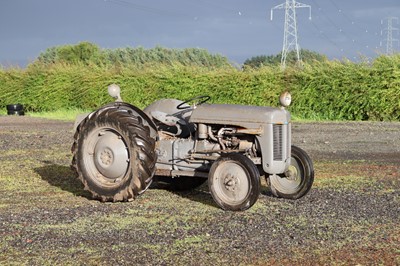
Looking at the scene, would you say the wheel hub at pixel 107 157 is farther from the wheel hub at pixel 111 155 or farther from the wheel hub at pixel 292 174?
the wheel hub at pixel 292 174

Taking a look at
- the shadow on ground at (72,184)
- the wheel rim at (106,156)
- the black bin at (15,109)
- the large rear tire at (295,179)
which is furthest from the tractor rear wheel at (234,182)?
the black bin at (15,109)

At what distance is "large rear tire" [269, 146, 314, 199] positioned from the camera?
27.1 feet

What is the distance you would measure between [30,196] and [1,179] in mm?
1666

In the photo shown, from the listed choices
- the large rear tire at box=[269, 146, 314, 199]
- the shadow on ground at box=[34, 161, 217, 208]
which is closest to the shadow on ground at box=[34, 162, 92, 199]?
the shadow on ground at box=[34, 161, 217, 208]

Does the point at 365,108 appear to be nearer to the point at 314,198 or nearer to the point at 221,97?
the point at 221,97

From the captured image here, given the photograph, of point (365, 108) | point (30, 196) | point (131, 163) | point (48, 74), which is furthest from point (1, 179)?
point (48, 74)

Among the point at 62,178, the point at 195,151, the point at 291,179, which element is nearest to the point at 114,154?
the point at 195,151

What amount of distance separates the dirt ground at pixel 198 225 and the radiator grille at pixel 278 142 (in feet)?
1.94

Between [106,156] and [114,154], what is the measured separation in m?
0.14

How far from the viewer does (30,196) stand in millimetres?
8820

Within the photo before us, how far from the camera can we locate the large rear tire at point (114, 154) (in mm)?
7980

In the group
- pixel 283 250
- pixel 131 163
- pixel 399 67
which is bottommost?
pixel 283 250

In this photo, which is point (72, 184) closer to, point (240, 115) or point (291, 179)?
point (240, 115)

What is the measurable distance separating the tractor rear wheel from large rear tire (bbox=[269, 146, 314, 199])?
0.99 metres
